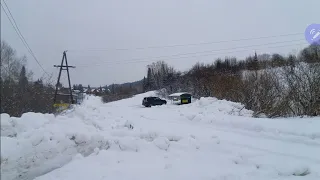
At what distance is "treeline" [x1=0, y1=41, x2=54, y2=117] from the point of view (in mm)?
1700

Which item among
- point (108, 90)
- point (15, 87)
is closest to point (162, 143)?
point (15, 87)

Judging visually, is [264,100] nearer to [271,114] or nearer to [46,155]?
[271,114]

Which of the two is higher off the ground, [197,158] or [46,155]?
[46,155]

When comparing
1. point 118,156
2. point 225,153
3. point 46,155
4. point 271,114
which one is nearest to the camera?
point 46,155

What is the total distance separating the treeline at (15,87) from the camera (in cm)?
170

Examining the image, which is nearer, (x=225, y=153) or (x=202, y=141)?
(x=225, y=153)

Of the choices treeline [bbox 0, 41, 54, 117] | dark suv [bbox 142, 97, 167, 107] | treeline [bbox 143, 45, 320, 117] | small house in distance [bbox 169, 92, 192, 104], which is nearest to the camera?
treeline [bbox 0, 41, 54, 117]

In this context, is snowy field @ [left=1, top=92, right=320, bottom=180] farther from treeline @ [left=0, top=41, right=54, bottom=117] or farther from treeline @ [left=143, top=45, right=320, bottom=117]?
treeline @ [left=143, top=45, right=320, bottom=117]

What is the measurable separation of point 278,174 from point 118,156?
3013 millimetres

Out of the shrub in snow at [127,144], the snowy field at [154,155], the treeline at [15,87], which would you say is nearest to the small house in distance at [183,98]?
the snowy field at [154,155]

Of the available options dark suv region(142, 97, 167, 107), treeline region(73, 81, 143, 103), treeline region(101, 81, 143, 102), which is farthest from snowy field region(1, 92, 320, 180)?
dark suv region(142, 97, 167, 107)

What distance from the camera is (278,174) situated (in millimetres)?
4453

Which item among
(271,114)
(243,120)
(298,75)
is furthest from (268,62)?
(243,120)

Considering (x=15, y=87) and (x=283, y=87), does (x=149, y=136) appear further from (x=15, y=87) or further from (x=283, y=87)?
(x=283, y=87)
